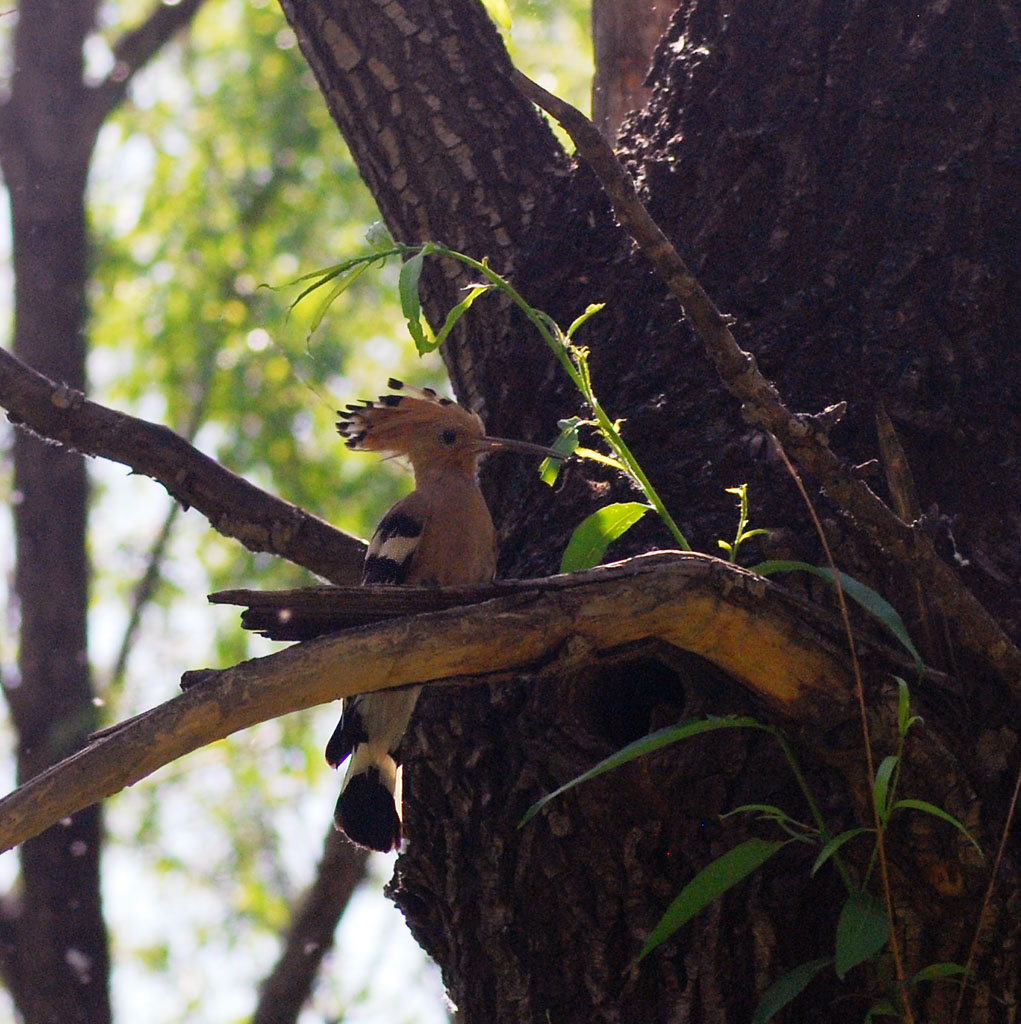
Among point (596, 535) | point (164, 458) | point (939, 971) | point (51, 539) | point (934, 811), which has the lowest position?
point (939, 971)

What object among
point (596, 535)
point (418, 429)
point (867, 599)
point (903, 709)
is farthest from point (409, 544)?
point (903, 709)

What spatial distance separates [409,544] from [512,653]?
60.7 inches

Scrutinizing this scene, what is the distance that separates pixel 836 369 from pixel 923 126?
570 millimetres

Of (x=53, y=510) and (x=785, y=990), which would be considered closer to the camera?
(x=785, y=990)

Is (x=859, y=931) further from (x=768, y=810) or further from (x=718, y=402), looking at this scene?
(x=718, y=402)

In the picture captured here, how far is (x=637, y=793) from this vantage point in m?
1.94

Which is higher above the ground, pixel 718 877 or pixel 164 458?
pixel 164 458

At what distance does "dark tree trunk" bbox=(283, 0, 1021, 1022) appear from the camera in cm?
185

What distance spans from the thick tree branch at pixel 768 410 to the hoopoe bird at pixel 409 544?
792 millimetres

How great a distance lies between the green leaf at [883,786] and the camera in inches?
65.1

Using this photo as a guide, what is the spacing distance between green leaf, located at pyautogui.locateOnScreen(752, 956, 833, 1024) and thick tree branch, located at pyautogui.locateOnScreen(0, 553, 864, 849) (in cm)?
32

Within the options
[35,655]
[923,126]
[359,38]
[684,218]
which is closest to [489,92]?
[359,38]

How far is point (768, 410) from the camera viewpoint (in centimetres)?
170

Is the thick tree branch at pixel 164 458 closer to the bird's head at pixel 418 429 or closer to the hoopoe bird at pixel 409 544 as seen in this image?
the hoopoe bird at pixel 409 544
